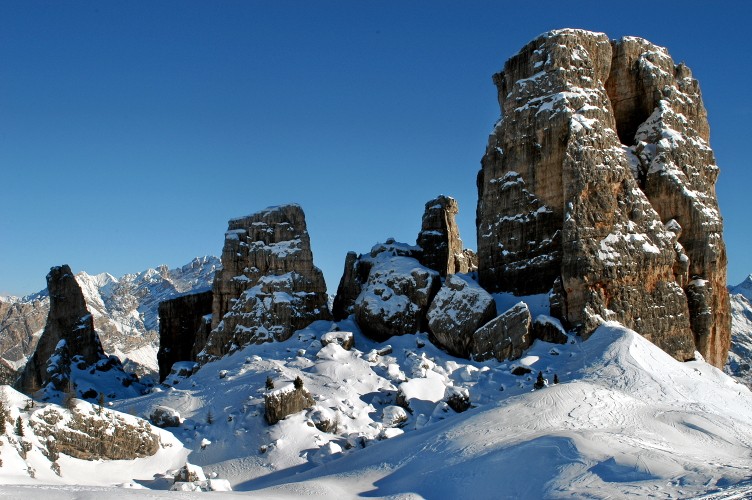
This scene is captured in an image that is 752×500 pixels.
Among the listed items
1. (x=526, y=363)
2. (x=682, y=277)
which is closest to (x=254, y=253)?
(x=526, y=363)

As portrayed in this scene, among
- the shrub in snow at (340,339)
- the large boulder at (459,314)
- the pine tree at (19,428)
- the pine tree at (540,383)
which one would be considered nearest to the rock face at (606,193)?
the large boulder at (459,314)

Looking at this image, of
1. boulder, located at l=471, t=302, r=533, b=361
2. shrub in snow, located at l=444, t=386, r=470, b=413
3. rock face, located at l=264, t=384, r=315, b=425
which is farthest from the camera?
boulder, located at l=471, t=302, r=533, b=361

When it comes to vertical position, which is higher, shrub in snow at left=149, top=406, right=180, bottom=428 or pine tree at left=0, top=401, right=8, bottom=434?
pine tree at left=0, top=401, right=8, bottom=434

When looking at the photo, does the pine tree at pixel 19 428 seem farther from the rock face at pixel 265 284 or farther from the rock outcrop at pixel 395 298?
the rock outcrop at pixel 395 298

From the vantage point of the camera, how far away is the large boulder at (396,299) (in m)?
56.4

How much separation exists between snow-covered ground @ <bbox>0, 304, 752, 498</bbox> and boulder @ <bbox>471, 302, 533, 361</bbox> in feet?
3.25

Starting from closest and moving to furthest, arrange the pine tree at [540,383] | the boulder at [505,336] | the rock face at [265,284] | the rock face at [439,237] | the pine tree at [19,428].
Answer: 1. the pine tree at [19,428]
2. the pine tree at [540,383]
3. the boulder at [505,336]
4. the rock face at [265,284]
5. the rock face at [439,237]

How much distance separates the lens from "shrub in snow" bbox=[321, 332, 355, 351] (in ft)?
176

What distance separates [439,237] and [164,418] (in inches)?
1164

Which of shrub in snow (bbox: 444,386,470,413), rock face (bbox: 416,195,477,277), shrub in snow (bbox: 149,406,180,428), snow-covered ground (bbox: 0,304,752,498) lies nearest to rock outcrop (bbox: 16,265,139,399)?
snow-covered ground (bbox: 0,304,752,498)

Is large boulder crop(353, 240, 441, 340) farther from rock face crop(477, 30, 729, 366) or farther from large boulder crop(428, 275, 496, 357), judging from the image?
rock face crop(477, 30, 729, 366)

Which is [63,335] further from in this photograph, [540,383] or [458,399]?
[540,383]

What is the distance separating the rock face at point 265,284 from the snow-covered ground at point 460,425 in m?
1.85

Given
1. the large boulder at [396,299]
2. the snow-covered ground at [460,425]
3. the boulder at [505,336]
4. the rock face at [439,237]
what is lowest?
the snow-covered ground at [460,425]
